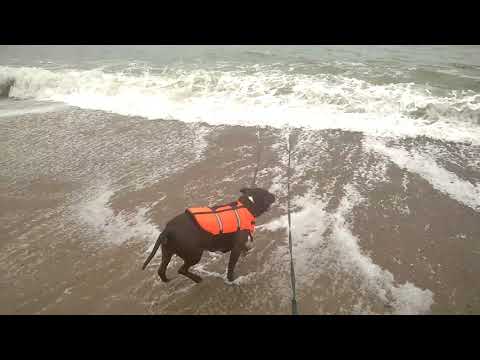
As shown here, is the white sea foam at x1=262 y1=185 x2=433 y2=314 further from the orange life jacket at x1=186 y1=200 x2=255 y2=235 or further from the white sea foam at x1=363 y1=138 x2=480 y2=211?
the white sea foam at x1=363 y1=138 x2=480 y2=211

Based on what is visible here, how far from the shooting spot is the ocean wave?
823 centimetres

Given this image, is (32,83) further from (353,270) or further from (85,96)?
(353,270)

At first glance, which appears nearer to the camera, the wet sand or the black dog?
the black dog

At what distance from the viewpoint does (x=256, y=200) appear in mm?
3748

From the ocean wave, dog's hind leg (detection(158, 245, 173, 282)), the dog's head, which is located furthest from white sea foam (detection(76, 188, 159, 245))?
the ocean wave

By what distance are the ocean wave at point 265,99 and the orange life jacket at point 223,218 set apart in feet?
16.6

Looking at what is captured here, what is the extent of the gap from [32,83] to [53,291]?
13021mm

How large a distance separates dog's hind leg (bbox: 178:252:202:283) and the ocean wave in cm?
551

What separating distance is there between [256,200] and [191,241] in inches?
35.7

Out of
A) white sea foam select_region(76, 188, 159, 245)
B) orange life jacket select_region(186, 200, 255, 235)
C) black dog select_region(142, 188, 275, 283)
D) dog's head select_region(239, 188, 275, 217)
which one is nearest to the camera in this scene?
black dog select_region(142, 188, 275, 283)

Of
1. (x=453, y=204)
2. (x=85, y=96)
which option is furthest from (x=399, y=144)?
Answer: (x=85, y=96)

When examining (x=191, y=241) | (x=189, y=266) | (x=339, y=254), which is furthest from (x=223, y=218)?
(x=339, y=254)

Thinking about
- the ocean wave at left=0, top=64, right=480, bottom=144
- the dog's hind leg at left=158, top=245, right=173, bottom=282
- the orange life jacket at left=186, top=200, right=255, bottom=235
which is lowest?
the dog's hind leg at left=158, top=245, right=173, bottom=282

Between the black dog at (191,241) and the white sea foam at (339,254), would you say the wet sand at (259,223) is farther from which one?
the black dog at (191,241)
